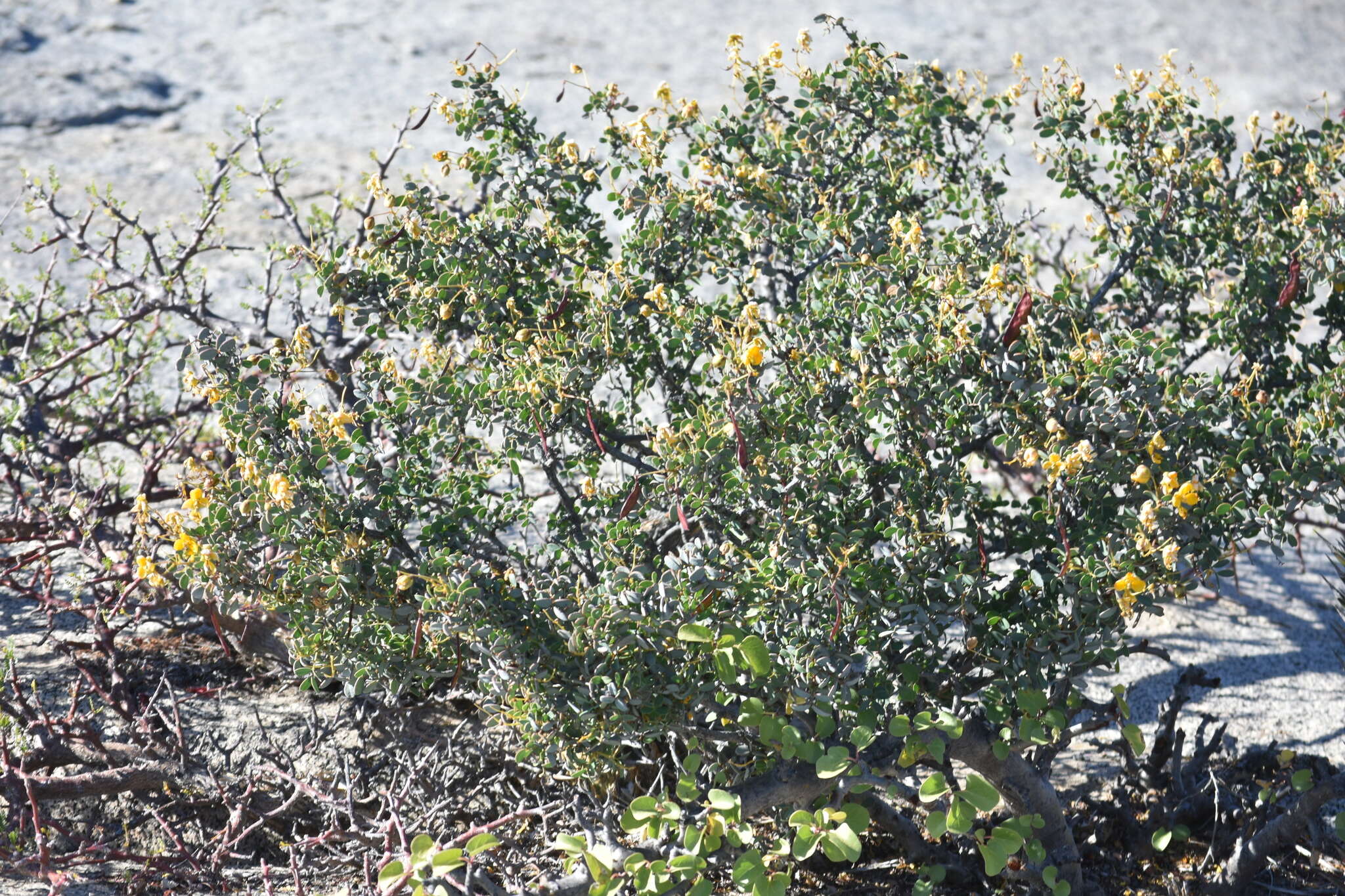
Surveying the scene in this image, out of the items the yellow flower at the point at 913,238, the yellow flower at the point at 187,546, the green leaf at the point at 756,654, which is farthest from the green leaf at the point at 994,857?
the yellow flower at the point at 187,546

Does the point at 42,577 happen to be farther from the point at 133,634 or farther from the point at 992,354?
the point at 992,354

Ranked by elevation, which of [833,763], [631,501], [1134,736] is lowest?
[1134,736]

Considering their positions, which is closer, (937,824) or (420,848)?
(420,848)

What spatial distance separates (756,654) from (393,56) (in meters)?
9.91

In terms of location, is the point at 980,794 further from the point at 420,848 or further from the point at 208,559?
the point at 208,559

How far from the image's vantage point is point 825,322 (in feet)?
8.83

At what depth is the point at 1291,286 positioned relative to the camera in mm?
2994

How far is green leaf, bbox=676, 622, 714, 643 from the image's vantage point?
88.4 inches

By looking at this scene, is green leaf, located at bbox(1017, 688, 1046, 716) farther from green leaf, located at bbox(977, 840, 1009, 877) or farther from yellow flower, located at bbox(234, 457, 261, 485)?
yellow flower, located at bbox(234, 457, 261, 485)

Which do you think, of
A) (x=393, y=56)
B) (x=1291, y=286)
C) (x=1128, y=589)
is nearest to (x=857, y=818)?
(x=1128, y=589)

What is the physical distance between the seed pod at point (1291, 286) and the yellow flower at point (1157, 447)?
2.92 ft

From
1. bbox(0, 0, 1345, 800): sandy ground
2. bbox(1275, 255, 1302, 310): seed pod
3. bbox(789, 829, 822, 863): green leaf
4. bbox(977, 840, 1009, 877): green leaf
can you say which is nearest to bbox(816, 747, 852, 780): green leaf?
bbox(789, 829, 822, 863): green leaf

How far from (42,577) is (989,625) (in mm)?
2843

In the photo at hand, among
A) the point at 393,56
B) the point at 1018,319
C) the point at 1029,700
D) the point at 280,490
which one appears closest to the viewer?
the point at 280,490
